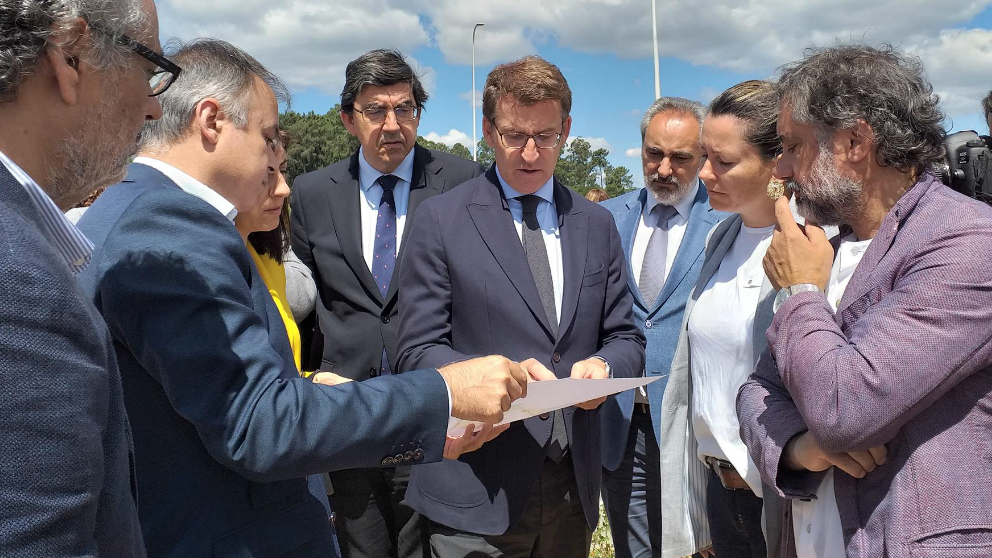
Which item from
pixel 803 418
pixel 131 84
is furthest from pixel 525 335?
pixel 131 84

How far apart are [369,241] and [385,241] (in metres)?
0.10

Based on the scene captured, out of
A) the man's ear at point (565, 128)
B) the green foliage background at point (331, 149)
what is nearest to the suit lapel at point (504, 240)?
the man's ear at point (565, 128)

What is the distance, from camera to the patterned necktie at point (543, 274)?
285 cm

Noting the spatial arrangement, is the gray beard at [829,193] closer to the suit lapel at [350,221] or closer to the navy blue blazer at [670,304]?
the navy blue blazer at [670,304]

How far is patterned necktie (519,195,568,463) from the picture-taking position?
2.85 meters

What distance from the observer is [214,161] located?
181 centimetres

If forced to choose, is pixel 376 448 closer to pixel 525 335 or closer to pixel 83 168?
pixel 83 168

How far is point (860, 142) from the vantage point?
2088 mm

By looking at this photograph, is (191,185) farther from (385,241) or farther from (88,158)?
(385,241)

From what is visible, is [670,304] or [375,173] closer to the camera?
[670,304]

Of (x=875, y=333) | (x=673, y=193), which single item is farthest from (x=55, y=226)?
(x=673, y=193)

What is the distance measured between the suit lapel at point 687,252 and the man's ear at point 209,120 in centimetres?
259

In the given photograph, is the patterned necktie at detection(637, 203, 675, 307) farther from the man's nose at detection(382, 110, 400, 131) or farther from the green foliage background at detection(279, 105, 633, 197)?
the green foliage background at detection(279, 105, 633, 197)

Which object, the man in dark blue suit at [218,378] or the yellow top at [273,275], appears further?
the yellow top at [273,275]
